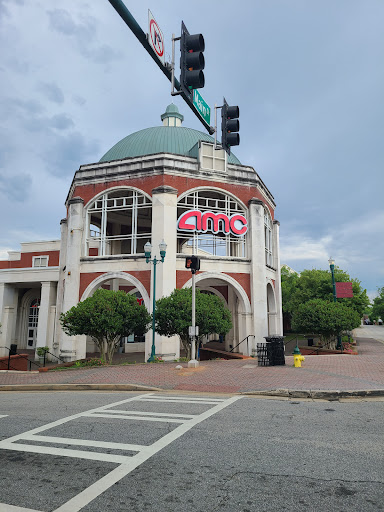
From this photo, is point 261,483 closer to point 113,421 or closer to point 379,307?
point 113,421

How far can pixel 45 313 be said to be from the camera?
30.3 metres

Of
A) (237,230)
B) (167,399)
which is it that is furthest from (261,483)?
(237,230)

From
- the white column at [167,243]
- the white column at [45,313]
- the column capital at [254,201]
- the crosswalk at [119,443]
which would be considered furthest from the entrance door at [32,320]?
the crosswalk at [119,443]

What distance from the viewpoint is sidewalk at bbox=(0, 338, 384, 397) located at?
10609 millimetres

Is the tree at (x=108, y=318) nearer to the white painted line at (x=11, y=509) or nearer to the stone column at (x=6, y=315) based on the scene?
the white painted line at (x=11, y=509)

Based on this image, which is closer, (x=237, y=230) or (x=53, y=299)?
(x=237, y=230)

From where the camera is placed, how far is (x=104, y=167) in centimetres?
2522

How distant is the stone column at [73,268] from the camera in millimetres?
23219

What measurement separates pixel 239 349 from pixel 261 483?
2258 cm

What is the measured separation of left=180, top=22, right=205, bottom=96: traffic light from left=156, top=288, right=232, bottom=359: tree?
1247 cm

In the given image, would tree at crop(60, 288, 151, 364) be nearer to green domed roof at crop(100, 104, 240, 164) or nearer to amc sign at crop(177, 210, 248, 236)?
amc sign at crop(177, 210, 248, 236)

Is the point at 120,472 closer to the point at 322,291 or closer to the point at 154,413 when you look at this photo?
the point at 154,413

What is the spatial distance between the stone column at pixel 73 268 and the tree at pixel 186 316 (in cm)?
732

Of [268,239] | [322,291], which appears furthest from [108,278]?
[322,291]
